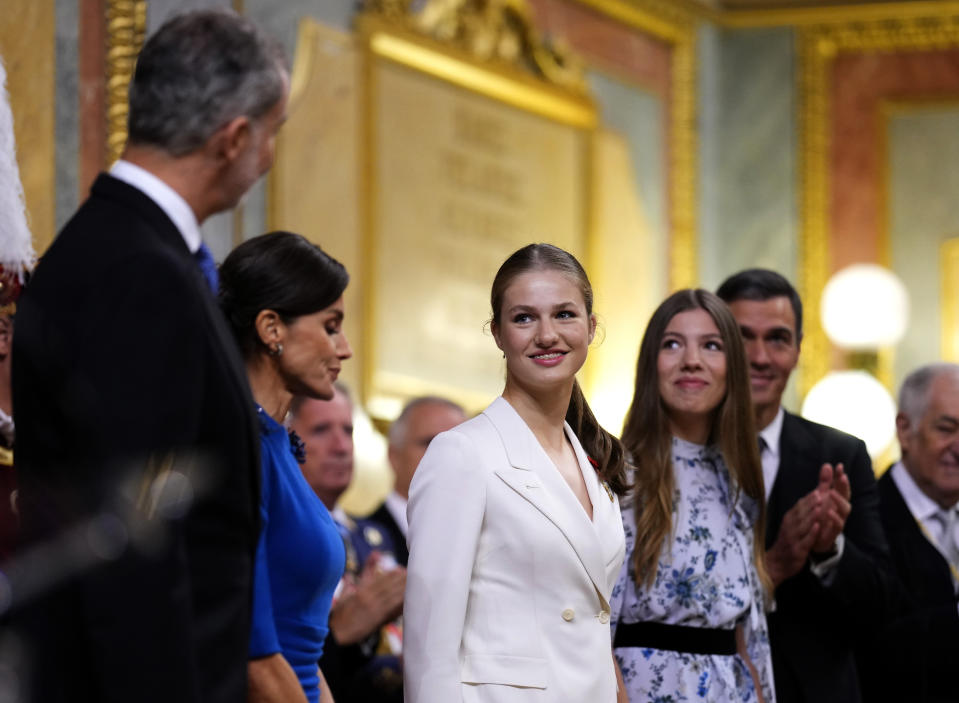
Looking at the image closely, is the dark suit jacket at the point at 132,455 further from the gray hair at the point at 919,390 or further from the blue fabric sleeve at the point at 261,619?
the gray hair at the point at 919,390

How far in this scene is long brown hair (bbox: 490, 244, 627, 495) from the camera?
3.43 metres

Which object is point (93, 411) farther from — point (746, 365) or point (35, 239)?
point (35, 239)

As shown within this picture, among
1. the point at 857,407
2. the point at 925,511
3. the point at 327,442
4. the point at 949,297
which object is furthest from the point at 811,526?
the point at 949,297

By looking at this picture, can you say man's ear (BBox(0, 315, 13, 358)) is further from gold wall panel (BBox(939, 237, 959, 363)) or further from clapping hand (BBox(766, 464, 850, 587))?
gold wall panel (BBox(939, 237, 959, 363))

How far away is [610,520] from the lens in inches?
133

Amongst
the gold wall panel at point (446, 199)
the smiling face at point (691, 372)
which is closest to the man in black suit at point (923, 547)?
the smiling face at point (691, 372)

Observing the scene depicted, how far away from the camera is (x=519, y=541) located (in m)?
3.15

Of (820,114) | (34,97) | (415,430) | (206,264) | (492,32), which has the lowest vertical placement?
(415,430)

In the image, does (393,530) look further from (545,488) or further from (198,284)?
(198,284)

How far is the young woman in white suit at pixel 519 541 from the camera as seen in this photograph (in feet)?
10.0

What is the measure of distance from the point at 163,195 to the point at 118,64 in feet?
13.2

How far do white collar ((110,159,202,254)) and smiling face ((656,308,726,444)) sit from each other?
196 cm

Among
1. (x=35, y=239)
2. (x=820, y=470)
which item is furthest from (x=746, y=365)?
(x=35, y=239)

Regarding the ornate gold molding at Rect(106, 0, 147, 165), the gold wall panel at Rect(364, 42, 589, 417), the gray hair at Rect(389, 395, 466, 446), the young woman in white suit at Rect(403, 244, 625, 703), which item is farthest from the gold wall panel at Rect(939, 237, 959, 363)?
the young woman in white suit at Rect(403, 244, 625, 703)
